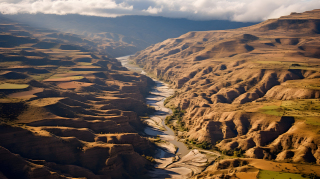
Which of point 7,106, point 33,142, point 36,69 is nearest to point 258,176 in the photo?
point 33,142

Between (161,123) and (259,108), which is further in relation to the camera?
A: (161,123)

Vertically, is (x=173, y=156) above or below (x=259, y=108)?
below

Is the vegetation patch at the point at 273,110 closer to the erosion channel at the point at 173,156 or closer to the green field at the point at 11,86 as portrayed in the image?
the erosion channel at the point at 173,156

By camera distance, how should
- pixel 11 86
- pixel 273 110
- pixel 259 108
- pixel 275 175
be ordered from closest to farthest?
pixel 275 175
pixel 273 110
pixel 259 108
pixel 11 86

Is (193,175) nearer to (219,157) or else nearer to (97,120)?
(219,157)

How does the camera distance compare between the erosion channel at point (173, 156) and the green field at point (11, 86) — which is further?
the green field at point (11, 86)

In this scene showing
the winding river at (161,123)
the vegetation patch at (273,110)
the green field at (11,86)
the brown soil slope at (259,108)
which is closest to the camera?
the brown soil slope at (259,108)

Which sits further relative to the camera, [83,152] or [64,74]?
[64,74]

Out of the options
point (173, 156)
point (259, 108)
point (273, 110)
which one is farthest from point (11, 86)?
point (273, 110)

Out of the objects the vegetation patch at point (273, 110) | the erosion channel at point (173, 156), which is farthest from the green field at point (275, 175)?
the vegetation patch at point (273, 110)

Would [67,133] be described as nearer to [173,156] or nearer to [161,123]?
[173,156]

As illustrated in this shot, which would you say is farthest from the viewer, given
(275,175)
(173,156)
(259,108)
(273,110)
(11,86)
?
(11,86)
